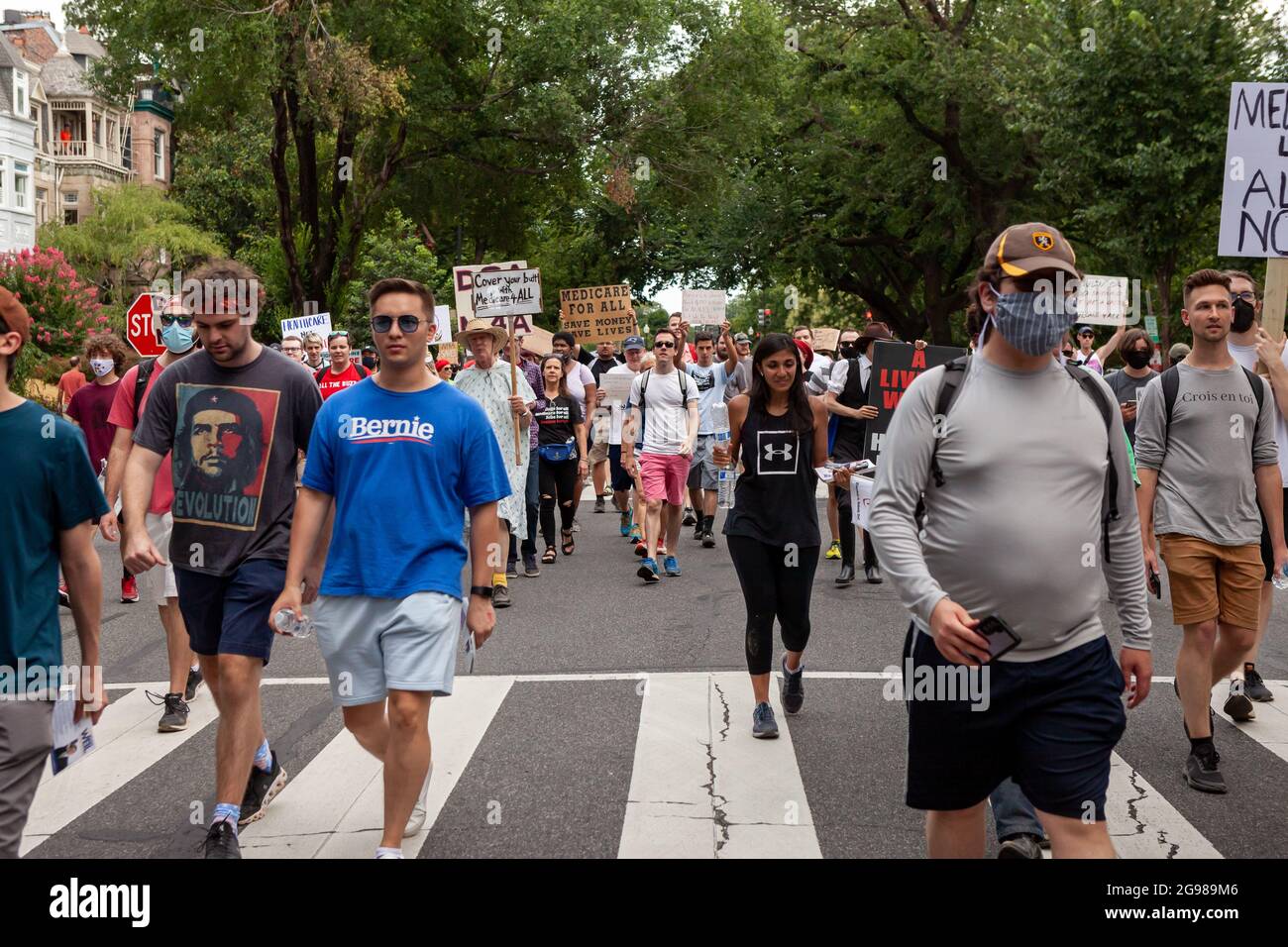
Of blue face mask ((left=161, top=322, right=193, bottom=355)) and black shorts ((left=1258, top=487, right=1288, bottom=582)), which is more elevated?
blue face mask ((left=161, top=322, right=193, bottom=355))

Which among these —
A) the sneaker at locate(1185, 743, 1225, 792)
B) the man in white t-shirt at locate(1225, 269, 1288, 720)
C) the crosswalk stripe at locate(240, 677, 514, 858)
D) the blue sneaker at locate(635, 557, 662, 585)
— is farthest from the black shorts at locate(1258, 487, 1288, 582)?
the blue sneaker at locate(635, 557, 662, 585)

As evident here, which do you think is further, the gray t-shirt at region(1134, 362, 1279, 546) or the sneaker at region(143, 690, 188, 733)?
the sneaker at region(143, 690, 188, 733)

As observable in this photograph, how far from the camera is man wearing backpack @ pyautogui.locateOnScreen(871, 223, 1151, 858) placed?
3418 millimetres

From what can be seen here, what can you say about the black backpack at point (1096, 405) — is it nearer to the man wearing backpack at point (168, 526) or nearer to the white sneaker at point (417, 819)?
the white sneaker at point (417, 819)

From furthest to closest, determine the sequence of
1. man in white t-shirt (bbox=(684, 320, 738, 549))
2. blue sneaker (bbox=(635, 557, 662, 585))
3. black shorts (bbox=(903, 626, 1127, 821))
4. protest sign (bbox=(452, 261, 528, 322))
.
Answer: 1. protest sign (bbox=(452, 261, 528, 322))
2. man in white t-shirt (bbox=(684, 320, 738, 549))
3. blue sneaker (bbox=(635, 557, 662, 585))
4. black shorts (bbox=(903, 626, 1127, 821))

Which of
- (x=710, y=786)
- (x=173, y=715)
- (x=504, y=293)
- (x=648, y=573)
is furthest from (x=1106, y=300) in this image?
(x=173, y=715)

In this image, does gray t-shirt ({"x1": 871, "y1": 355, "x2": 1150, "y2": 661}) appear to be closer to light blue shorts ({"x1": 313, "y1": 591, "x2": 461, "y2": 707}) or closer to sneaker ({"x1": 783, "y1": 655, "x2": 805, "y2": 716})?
light blue shorts ({"x1": 313, "y1": 591, "x2": 461, "y2": 707})

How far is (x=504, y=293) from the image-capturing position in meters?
12.7

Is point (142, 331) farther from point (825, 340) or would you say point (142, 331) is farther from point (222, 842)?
point (222, 842)

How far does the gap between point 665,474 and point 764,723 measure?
220 inches

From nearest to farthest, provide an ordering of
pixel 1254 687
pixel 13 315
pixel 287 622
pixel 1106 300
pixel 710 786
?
pixel 13 315 < pixel 287 622 < pixel 710 786 < pixel 1254 687 < pixel 1106 300

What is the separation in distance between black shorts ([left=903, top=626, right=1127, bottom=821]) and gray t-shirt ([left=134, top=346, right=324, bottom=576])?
8.77ft

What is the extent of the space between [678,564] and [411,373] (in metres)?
7.96

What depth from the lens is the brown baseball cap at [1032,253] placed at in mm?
3525
